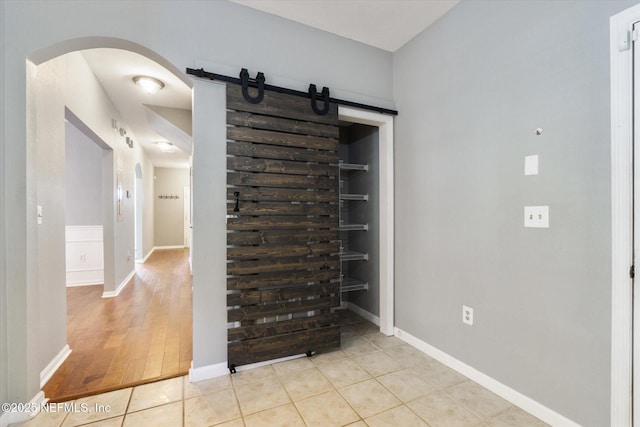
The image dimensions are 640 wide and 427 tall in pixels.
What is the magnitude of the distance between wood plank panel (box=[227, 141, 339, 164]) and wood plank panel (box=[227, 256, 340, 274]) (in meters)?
0.83

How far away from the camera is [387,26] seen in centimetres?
251

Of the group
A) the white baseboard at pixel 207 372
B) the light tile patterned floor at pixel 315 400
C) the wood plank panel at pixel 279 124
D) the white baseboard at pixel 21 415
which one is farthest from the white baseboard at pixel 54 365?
the wood plank panel at pixel 279 124

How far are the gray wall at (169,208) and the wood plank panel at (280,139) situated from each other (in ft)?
27.7

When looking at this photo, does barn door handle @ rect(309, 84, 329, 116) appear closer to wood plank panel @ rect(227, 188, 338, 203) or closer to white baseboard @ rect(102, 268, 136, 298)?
wood plank panel @ rect(227, 188, 338, 203)

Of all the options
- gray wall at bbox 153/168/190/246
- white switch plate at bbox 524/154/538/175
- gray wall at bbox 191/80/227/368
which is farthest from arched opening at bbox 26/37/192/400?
gray wall at bbox 153/168/190/246

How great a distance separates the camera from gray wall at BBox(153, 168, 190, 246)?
940 centimetres

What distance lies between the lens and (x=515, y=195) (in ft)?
6.03

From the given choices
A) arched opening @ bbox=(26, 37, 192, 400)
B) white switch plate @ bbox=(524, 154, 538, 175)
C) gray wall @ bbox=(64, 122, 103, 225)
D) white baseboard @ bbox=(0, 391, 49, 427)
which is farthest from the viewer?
gray wall @ bbox=(64, 122, 103, 225)

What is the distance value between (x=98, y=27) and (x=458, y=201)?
275 cm

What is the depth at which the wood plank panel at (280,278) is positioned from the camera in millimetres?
2181

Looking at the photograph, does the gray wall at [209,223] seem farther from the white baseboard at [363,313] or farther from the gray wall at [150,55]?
the white baseboard at [363,313]
